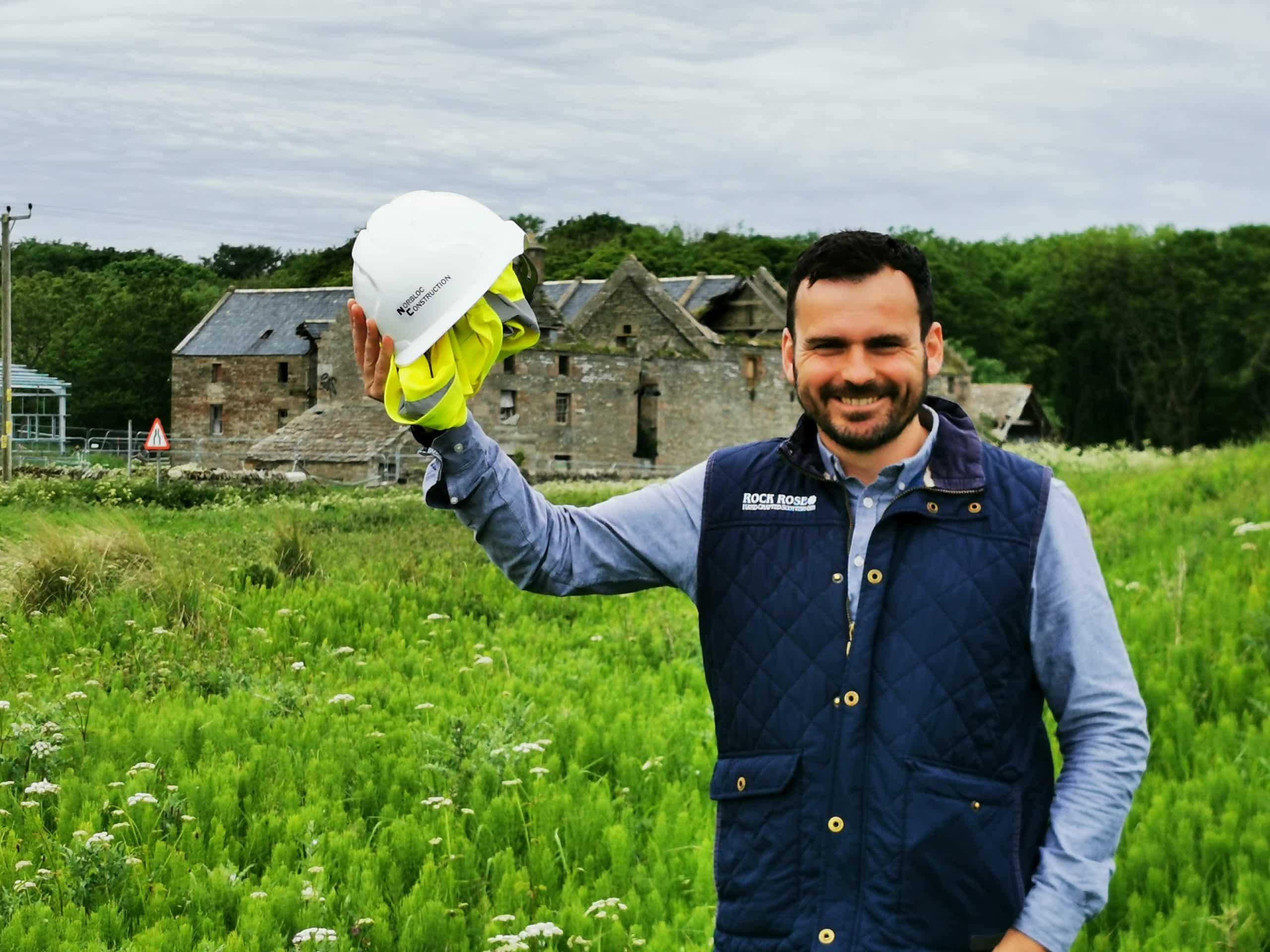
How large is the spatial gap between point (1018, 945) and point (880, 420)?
3.53 feet

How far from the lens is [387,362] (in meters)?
2.74

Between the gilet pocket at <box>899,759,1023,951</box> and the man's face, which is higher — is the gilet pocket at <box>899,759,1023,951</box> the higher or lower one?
the lower one

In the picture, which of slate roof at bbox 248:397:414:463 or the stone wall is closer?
slate roof at bbox 248:397:414:463

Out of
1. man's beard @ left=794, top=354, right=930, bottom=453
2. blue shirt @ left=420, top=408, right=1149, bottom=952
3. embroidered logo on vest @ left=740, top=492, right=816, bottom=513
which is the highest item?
man's beard @ left=794, top=354, right=930, bottom=453

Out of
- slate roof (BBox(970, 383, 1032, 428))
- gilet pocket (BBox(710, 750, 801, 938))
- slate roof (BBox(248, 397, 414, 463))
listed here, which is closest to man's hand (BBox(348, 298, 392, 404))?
gilet pocket (BBox(710, 750, 801, 938))

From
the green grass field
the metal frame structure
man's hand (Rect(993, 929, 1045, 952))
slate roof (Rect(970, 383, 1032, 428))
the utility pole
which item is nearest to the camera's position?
man's hand (Rect(993, 929, 1045, 952))

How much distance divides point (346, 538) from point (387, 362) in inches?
653

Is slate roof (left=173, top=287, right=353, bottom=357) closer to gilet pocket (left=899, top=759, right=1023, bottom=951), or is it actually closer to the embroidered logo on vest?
the embroidered logo on vest

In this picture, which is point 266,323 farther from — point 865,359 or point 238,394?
point 865,359

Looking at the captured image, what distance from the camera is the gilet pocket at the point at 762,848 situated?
271 centimetres

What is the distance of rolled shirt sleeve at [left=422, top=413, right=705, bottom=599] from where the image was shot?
2.80 m

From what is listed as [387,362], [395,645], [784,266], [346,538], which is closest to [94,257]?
[784,266]

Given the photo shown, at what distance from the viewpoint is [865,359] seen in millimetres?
2779

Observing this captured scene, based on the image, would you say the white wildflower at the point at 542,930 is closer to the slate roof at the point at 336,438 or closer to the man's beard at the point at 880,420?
the man's beard at the point at 880,420
